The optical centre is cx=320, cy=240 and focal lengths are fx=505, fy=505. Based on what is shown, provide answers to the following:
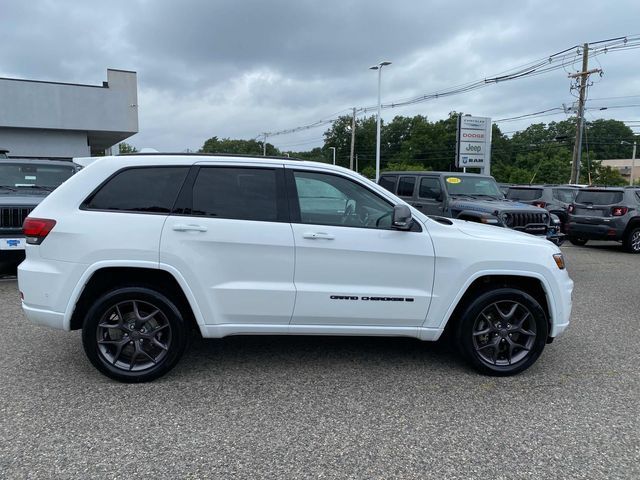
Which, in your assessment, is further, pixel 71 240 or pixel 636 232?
pixel 636 232

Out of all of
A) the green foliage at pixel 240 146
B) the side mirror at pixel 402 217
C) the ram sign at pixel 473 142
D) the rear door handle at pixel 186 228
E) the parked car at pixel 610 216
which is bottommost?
the parked car at pixel 610 216

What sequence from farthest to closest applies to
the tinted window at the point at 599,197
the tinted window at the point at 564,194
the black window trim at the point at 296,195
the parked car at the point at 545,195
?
the tinted window at the point at 564,194, the parked car at the point at 545,195, the tinted window at the point at 599,197, the black window trim at the point at 296,195

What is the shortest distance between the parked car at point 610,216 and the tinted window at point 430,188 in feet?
17.2

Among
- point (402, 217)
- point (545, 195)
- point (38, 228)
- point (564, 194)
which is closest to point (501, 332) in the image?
point (402, 217)

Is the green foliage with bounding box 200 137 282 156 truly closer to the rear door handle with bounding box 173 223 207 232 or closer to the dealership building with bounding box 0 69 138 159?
the dealership building with bounding box 0 69 138 159

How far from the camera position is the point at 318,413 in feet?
11.9

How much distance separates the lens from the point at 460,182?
10469 millimetres

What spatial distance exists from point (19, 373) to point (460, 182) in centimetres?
859

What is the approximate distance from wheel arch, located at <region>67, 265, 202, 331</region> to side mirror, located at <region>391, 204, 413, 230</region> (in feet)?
5.66

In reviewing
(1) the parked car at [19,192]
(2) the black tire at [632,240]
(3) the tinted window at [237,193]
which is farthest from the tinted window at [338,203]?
(2) the black tire at [632,240]

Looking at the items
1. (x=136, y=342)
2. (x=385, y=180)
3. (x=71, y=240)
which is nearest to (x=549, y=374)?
(x=136, y=342)

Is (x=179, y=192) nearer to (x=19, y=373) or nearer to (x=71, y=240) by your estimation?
(x=71, y=240)

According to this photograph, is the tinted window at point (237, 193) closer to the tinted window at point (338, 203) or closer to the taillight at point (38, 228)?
the tinted window at point (338, 203)

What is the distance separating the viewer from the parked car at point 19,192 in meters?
7.20
